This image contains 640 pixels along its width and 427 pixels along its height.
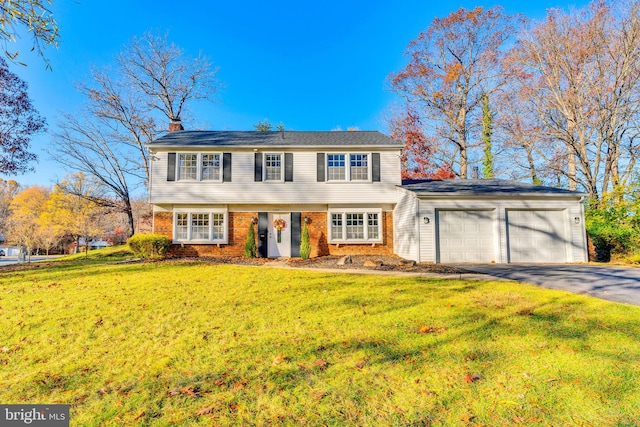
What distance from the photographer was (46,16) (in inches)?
167

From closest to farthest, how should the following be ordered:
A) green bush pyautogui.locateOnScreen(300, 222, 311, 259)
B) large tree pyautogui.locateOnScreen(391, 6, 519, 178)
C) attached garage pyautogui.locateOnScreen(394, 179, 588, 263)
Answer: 1. attached garage pyautogui.locateOnScreen(394, 179, 588, 263)
2. green bush pyautogui.locateOnScreen(300, 222, 311, 259)
3. large tree pyautogui.locateOnScreen(391, 6, 519, 178)

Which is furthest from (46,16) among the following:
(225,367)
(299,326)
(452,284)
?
(452,284)

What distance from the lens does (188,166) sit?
536 inches

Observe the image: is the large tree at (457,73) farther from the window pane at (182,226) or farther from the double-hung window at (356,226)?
the window pane at (182,226)

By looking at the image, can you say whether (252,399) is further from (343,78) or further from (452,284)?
(343,78)

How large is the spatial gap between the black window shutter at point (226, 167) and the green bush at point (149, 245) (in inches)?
146

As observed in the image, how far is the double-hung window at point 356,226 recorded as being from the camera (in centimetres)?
1376

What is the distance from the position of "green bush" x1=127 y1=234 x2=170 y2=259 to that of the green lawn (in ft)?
20.5

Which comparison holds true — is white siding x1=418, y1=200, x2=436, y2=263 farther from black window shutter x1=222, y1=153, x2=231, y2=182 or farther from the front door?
black window shutter x1=222, y1=153, x2=231, y2=182

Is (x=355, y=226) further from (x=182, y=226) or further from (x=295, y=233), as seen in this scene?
(x=182, y=226)

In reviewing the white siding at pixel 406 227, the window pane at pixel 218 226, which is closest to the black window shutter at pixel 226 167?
the window pane at pixel 218 226

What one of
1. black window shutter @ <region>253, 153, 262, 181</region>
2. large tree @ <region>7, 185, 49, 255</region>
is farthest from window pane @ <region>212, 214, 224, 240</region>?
large tree @ <region>7, 185, 49, 255</region>

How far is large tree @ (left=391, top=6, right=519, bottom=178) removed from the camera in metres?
19.9

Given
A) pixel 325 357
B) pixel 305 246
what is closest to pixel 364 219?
pixel 305 246
